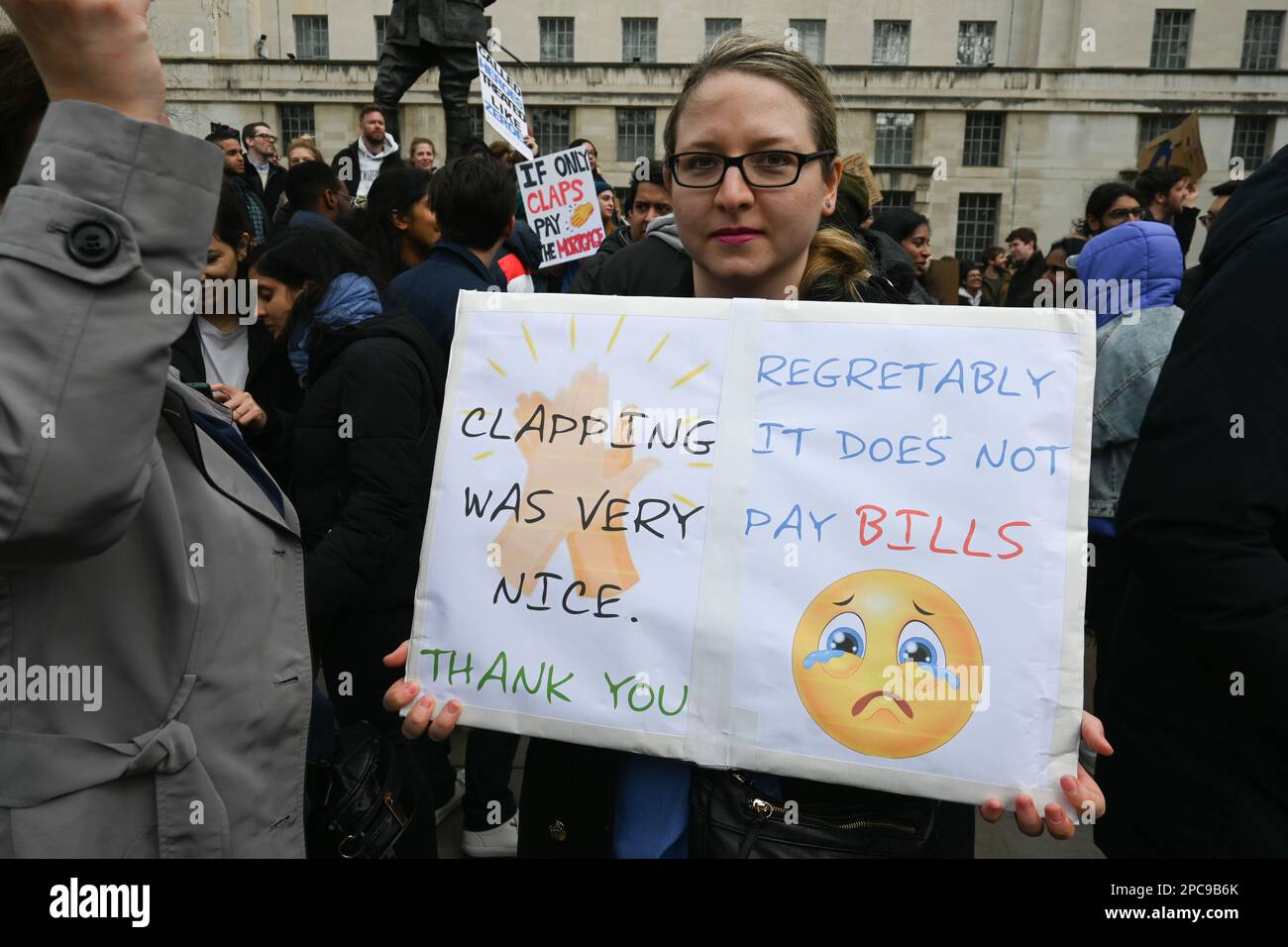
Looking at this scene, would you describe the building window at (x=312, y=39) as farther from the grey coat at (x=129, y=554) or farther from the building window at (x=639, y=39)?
the grey coat at (x=129, y=554)

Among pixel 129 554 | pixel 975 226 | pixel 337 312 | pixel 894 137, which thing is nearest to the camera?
pixel 129 554

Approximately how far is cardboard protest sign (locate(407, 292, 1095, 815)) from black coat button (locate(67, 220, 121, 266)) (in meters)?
0.68

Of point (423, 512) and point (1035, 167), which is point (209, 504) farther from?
point (1035, 167)

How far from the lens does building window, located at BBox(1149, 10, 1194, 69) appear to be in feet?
115

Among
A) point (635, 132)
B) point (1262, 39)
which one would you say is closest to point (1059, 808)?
point (635, 132)

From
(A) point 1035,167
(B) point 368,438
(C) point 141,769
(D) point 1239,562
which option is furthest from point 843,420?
(A) point 1035,167

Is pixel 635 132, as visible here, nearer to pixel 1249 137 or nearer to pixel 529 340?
pixel 1249 137

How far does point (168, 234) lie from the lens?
3.43 feet

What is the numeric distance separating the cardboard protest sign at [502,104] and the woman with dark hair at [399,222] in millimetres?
2283

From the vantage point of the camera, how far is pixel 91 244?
0.99 m

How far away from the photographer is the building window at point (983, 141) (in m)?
33.2

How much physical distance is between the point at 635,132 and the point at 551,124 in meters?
3.04

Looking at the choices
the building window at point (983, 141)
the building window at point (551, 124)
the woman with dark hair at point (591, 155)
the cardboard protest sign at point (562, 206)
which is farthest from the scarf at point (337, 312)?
the building window at point (983, 141)

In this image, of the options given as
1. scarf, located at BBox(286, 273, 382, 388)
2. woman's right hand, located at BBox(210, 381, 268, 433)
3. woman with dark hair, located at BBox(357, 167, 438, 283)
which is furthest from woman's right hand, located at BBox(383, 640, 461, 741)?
woman with dark hair, located at BBox(357, 167, 438, 283)
